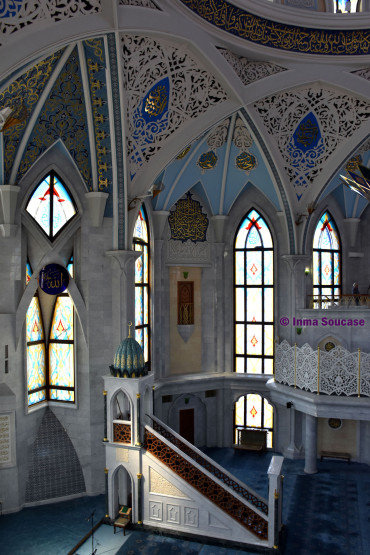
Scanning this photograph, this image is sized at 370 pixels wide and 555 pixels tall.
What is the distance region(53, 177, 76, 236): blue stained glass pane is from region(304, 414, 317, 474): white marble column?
23.1 ft

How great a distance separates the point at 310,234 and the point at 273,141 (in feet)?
10.4

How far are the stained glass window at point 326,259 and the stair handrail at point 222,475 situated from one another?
6.44 metres

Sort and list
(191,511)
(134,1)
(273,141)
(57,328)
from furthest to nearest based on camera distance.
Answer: (273,141) < (57,328) < (191,511) < (134,1)

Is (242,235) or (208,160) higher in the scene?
(208,160)

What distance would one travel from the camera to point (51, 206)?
10.6 m

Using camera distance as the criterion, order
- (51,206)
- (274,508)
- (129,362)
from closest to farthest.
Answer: (274,508), (129,362), (51,206)

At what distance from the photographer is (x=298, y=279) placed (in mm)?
14102

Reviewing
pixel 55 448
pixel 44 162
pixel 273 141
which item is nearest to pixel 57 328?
pixel 55 448

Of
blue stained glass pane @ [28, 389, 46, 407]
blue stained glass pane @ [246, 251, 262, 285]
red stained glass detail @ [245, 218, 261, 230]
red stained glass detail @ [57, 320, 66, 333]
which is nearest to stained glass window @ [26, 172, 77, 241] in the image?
red stained glass detail @ [57, 320, 66, 333]

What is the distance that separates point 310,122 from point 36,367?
8.09 m

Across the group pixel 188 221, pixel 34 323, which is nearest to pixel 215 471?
pixel 34 323

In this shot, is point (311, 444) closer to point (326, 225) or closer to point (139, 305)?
point (139, 305)

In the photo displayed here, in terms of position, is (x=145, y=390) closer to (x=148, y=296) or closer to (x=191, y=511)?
(x=191, y=511)

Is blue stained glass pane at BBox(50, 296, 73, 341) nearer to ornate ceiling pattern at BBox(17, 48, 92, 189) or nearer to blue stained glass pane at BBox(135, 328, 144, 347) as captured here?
blue stained glass pane at BBox(135, 328, 144, 347)
